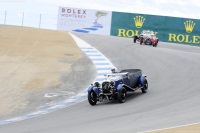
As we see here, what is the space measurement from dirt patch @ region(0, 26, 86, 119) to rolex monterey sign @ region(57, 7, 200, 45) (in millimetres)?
3392

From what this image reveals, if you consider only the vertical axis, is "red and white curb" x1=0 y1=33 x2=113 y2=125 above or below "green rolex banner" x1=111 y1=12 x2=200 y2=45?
below

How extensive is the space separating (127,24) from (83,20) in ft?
12.8

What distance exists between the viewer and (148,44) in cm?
3031

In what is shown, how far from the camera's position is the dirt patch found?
1658cm

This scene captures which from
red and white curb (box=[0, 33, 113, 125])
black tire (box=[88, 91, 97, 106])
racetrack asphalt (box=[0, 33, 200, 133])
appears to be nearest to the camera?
racetrack asphalt (box=[0, 33, 200, 133])

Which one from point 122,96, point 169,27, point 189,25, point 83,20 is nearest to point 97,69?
point 122,96

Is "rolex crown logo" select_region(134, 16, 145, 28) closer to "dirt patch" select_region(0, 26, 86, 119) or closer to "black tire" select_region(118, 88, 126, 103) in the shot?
"dirt patch" select_region(0, 26, 86, 119)

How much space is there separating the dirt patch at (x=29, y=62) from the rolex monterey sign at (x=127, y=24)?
3392 mm

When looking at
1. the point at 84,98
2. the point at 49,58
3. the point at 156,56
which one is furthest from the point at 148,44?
the point at 84,98

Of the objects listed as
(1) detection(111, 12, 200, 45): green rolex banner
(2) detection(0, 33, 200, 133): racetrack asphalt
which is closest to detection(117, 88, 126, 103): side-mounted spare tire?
(2) detection(0, 33, 200, 133): racetrack asphalt

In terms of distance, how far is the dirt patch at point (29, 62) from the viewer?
653 inches

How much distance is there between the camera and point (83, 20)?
38375mm

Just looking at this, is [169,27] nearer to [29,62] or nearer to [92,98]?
[29,62]

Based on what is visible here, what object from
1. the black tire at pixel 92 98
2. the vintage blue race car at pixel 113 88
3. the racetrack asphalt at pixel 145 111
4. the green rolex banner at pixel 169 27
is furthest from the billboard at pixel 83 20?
the black tire at pixel 92 98
